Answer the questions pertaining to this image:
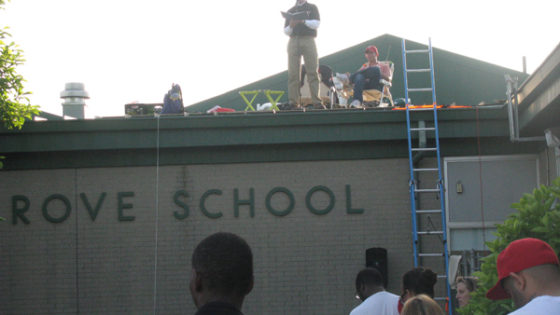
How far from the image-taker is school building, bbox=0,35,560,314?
465 inches

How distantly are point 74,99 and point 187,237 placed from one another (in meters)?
6.35

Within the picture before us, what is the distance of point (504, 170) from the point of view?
12.0 meters

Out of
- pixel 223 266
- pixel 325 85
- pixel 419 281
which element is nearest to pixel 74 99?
pixel 325 85

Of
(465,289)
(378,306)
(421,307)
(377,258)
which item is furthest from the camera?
(377,258)

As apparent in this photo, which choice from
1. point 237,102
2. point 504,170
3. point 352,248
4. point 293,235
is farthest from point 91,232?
point 237,102

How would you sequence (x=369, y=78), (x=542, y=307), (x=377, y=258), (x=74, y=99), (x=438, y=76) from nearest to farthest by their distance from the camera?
1. (x=542, y=307)
2. (x=377, y=258)
3. (x=369, y=78)
4. (x=74, y=99)
5. (x=438, y=76)

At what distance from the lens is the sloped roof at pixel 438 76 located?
23.5 m

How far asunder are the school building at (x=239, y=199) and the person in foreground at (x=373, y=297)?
184 inches

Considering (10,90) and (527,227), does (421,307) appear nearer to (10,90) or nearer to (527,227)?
(527,227)

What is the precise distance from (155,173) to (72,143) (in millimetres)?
1347

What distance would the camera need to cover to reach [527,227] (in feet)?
19.7

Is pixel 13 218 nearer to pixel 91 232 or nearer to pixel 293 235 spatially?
pixel 91 232

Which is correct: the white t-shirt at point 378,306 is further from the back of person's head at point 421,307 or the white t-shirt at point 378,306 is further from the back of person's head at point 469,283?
the back of person's head at point 421,307

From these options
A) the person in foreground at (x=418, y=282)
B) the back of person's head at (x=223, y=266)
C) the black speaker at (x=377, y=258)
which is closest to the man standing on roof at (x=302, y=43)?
the black speaker at (x=377, y=258)
